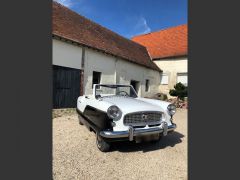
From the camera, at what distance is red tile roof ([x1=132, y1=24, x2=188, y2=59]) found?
1773cm

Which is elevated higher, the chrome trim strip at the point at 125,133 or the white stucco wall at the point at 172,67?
the white stucco wall at the point at 172,67

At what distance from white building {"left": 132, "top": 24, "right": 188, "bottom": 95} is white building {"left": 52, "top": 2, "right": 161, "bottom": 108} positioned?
482 cm

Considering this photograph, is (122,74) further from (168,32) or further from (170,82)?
(168,32)

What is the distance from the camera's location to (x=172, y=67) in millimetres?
17391

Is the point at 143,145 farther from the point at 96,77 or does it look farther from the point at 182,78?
the point at 182,78

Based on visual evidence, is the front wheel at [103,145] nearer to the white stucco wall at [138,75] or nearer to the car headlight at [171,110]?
the car headlight at [171,110]

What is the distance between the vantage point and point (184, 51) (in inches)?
664

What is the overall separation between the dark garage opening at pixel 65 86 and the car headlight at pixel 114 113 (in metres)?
5.73

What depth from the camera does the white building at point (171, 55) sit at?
17.0 meters

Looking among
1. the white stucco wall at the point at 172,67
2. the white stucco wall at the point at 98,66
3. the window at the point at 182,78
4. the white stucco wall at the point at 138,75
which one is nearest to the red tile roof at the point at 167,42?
the white stucco wall at the point at 172,67

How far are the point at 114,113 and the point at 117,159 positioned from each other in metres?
0.89

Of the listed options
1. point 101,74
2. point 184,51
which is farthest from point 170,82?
point 101,74

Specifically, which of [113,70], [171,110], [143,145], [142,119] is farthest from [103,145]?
[113,70]

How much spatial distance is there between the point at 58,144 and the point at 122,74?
30.4 feet
